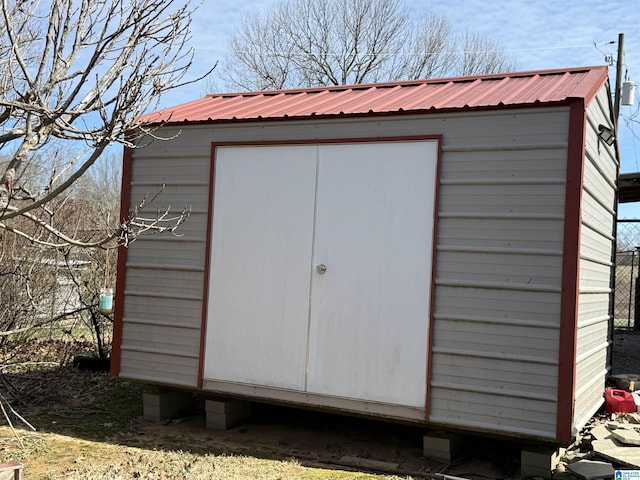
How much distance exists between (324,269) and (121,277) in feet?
6.88

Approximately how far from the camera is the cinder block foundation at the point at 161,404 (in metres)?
6.46

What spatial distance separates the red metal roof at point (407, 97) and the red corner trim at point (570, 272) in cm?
31

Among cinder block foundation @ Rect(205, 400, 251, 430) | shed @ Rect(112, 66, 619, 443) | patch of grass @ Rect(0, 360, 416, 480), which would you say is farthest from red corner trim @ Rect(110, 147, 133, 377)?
cinder block foundation @ Rect(205, 400, 251, 430)

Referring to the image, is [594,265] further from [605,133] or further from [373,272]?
[373,272]

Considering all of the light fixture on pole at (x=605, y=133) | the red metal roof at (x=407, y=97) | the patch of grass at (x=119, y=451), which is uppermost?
the red metal roof at (x=407, y=97)

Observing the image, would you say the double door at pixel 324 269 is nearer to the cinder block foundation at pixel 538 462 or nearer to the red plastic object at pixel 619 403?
the cinder block foundation at pixel 538 462

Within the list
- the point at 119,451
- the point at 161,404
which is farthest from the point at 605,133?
the point at 119,451

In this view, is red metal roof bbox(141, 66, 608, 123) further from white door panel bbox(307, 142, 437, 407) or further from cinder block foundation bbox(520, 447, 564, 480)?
cinder block foundation bbox(520, 447, 564, 480)

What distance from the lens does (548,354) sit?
4.89 metres

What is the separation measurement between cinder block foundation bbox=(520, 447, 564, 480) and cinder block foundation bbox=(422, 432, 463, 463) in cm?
53

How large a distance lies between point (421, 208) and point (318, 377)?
5.36 feet

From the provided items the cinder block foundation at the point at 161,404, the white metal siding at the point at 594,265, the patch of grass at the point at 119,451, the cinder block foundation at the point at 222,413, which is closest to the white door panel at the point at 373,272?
the patch of grass at the point at 119,451

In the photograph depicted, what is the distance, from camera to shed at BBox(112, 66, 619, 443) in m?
4.97

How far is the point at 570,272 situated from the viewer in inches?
191
